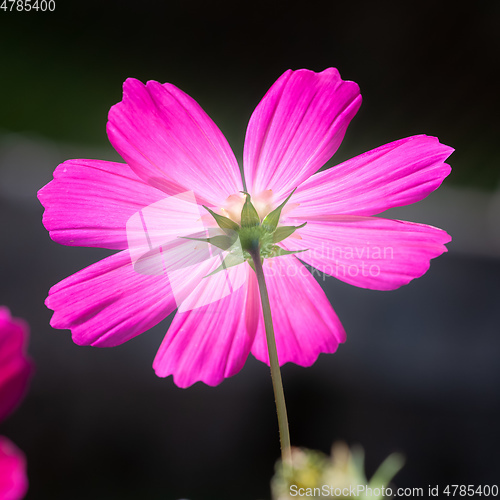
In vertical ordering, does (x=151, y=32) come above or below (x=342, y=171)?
above

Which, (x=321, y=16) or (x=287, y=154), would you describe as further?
(x=321, y=16)

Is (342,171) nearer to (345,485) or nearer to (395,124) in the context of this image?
(345,485)

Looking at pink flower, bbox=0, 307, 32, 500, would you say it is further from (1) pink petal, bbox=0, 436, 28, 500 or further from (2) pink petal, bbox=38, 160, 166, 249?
(2) pink petal, bbox=38, 160, 166, 249

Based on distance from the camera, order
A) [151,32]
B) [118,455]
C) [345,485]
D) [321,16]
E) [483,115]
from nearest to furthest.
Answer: [345,485]
[118,455]
[151,32]
[321,16]
[483,115]

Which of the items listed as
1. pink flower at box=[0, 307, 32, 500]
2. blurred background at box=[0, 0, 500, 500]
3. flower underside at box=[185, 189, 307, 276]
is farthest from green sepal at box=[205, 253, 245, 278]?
blurred background at box=[0, 0, 500, 500]

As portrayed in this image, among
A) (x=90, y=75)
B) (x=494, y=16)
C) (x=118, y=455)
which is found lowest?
(x=118, y=455)

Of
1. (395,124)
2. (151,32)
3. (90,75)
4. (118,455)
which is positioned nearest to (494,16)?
(395,124)

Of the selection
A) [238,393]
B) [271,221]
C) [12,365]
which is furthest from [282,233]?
[238,393]
